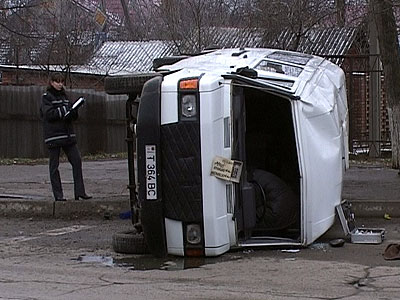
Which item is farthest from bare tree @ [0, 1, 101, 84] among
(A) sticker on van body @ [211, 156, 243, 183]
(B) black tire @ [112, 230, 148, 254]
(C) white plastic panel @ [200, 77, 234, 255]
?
(A) sticker on van body @ [211, 156, 243, 183]

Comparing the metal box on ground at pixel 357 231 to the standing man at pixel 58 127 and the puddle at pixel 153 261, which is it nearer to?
the puddle at pixel 153 261

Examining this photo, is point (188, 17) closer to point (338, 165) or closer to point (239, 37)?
point (239, 37)

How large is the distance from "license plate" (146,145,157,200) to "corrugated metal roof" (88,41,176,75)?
2627 centimetres

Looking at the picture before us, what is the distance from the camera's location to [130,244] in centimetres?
942

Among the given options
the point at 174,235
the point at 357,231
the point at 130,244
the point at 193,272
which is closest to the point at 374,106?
the point at 357,231

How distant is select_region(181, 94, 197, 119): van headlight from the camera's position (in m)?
8.74

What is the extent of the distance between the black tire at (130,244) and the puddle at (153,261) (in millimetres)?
101

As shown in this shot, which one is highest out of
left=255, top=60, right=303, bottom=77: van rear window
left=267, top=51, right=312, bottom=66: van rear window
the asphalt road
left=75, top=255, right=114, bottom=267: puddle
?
left=267, top=51, right=312, bottom=66: van rear window

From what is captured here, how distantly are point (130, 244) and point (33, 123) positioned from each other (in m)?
16.2

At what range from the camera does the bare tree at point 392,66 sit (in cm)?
1586

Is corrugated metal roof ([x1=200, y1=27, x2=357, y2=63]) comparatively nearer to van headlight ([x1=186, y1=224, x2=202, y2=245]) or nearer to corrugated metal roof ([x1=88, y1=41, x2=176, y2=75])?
corrugated metal roof ([x1=88, y1=41, x2=176, y2=75])

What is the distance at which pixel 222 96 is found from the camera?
8.87 meters

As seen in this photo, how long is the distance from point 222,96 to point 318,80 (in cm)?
174

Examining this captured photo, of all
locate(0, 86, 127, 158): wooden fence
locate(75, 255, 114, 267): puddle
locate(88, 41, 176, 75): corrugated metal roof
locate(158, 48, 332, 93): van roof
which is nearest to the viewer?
locate(75, 255, 114, 267): puddle
